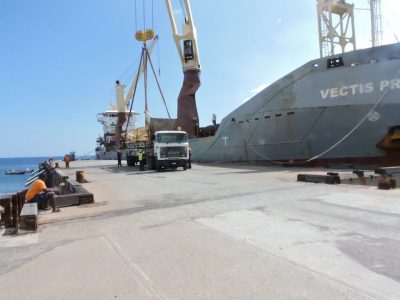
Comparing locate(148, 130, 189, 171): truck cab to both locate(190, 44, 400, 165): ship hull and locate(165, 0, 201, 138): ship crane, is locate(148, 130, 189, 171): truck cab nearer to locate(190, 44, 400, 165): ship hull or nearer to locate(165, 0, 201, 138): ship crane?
locate(190, 44, 400, 165): ship hull

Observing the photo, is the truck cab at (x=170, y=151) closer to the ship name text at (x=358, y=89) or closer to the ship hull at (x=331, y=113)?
the ship hull at (x=331, y=113)

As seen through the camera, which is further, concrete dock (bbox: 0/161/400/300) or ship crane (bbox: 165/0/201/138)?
ship crane (bbox: 165/0/201/138)

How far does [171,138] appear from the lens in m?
20.6

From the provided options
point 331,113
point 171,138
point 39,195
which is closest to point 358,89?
point 331,113

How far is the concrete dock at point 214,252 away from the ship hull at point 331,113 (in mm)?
7622

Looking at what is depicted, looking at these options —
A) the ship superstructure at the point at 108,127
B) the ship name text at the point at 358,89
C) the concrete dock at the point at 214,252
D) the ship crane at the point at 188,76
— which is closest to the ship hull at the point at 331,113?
the ship name text at the point at 358,89

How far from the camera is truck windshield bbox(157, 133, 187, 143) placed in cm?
2042

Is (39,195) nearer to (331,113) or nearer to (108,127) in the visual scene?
(331,113)

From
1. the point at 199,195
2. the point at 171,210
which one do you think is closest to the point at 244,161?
the point at 199,195

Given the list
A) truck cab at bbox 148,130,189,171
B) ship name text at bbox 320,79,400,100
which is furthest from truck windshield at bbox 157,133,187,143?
ship name text at bbox 320,79,400,100

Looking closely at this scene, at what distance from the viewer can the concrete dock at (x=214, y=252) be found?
332cm

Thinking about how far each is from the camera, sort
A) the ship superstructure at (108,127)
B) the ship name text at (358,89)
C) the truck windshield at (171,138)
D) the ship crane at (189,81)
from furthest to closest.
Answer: the ship superstructure at (108,127)
the ship crane at (189,81)
the truck windshield at (171,138)
the ship name text at (358,89)

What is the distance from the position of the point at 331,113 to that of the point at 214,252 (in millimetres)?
13022

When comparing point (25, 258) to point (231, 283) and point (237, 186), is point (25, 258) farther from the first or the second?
point (237, 186)
